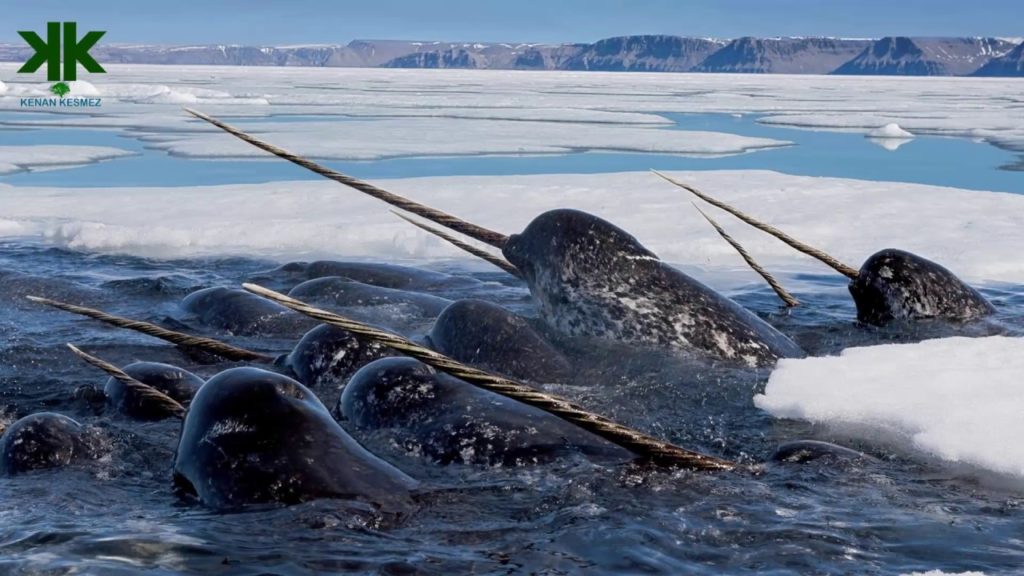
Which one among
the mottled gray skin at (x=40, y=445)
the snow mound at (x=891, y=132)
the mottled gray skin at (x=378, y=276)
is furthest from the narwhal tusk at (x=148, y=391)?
the snow mound at (x=891, y=132)

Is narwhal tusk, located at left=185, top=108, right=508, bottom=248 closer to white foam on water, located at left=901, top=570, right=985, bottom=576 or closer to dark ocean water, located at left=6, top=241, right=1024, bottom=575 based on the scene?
dark ocean water, located at left=6, top=241, right=1024, bottom=575

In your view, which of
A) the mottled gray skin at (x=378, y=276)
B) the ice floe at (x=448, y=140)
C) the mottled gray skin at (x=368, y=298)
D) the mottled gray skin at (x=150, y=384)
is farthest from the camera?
the ice floe at (x=448, y=140)

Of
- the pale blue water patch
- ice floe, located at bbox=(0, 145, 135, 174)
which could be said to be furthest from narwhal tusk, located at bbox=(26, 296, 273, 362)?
ice floe, located at bbox=(0, 145, 135, 174)

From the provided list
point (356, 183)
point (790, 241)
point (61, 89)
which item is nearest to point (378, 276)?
point (790, 241)

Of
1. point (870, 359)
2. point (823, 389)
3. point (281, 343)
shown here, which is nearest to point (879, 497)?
point (823, 389)

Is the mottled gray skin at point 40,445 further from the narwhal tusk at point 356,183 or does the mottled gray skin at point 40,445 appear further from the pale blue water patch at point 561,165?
the pale blue water patch at point 561,165

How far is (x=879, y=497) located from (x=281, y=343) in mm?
4288

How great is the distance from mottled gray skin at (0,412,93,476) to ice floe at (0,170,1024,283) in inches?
253

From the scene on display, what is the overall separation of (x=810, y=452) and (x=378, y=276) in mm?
5153

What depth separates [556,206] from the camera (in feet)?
45.7

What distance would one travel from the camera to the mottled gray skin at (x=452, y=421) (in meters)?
4.95

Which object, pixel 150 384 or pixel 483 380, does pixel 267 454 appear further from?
pixel 150 384

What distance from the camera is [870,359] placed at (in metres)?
6.36

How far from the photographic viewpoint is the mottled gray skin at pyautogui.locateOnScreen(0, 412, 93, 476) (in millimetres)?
4717
